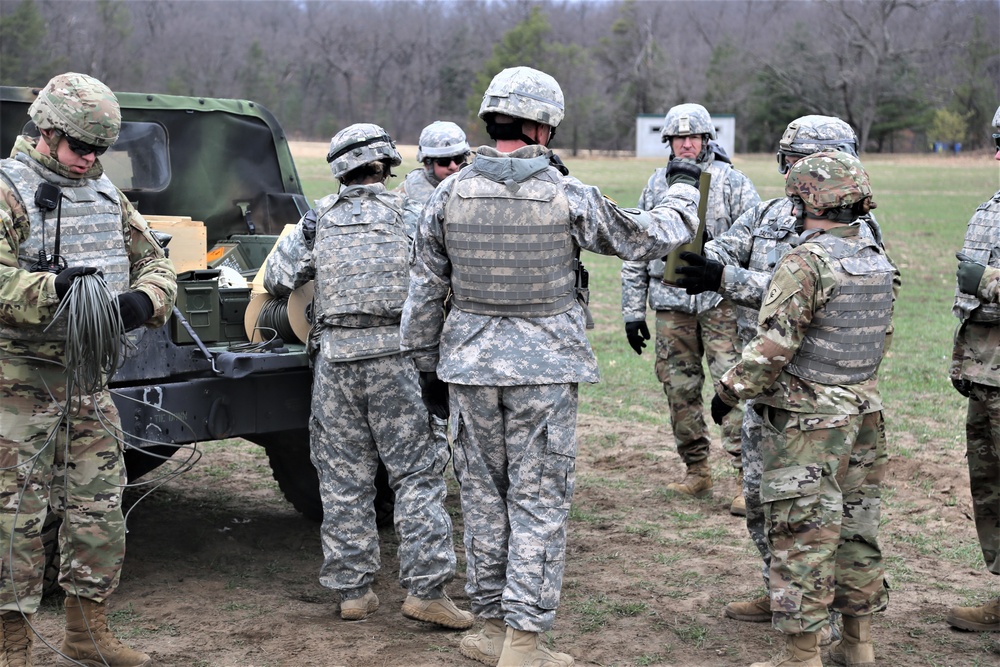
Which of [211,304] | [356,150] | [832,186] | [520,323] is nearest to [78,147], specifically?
[356,150]

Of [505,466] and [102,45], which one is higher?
[102,45]

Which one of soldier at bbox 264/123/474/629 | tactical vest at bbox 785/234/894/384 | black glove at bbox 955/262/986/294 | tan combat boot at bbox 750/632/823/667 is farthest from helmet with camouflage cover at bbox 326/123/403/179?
tan combat boot at bbox 750/632/823/667

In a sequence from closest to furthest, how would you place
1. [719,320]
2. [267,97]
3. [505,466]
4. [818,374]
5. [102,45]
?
[818,374] → [505,466] → [719,320] → [102,45] → [267,97]

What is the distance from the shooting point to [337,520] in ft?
15.9

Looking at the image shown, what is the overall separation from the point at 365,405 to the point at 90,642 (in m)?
1.35

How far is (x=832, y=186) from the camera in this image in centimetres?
405

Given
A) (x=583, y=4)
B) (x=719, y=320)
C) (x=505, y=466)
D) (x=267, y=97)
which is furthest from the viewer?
(x=583, y=4)

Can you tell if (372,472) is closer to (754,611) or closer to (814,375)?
(754,611)

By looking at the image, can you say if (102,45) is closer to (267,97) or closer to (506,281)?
(267,97)

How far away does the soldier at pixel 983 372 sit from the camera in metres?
4.55

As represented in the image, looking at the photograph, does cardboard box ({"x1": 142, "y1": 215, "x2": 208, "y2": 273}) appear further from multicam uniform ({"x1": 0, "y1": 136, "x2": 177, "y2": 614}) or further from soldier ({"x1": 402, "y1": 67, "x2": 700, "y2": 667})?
soldier ({"x1": 402, "y1": 67, "x2": 700, "y2": 667})

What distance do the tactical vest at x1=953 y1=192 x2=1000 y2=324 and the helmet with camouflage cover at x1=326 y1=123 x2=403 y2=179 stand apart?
231cm

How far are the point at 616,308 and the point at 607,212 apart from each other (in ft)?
30.2

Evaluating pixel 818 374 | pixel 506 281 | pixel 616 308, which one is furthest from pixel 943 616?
pixel 616 308
